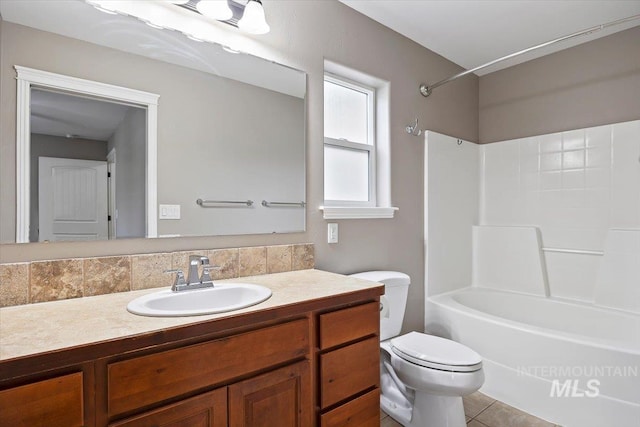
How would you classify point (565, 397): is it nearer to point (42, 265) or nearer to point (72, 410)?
point (72, 410)

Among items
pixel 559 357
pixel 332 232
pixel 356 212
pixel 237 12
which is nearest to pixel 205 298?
pixel 332 232

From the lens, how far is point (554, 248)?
274 cm

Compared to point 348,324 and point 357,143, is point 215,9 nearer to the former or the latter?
point 357,143

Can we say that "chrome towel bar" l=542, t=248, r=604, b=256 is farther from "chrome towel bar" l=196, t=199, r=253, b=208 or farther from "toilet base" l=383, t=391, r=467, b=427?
"chrome towel bar" l=196, t=199, r=253, b=208

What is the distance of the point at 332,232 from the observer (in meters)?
1.98

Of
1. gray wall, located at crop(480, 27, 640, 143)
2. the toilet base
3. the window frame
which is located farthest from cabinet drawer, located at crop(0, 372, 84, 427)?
gray wall, located at crop(480, 27, 640, 143)

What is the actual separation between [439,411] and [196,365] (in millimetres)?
1360

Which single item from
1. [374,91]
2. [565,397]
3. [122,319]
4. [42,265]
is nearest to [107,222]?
[42,265]

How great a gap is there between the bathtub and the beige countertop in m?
1.29

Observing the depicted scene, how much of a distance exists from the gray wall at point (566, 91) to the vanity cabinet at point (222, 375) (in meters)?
2.37

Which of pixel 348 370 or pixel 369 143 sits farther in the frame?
pixel 369 143

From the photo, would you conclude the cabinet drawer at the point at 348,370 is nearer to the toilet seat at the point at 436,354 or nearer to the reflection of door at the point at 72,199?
the toilet seat at the point at 436,354

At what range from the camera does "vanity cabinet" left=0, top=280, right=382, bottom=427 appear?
2.48ft

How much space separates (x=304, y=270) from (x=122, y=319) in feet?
3.15
